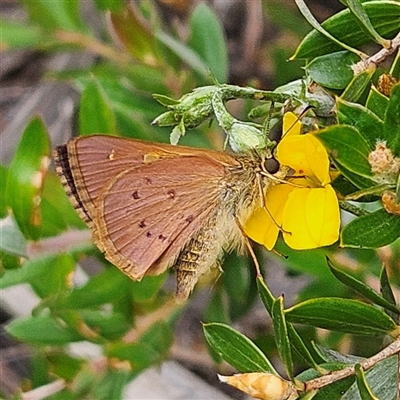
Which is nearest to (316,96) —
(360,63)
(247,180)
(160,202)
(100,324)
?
(360,63)

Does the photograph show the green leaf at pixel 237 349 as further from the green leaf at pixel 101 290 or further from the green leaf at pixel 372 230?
the green leaf at pixel 101 290

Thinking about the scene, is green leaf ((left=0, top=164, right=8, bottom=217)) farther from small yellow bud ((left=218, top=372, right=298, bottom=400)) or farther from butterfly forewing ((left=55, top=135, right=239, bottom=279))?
small yellow bud ((left=218, top=372, right=298, bottom=400))

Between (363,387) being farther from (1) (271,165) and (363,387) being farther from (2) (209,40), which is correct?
(2) (209,40)

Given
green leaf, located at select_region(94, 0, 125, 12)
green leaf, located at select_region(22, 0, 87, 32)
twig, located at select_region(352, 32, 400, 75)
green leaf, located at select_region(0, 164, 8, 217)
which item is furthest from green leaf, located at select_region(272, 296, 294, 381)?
green leaf, located at select_region(22, 0, 87, 32)

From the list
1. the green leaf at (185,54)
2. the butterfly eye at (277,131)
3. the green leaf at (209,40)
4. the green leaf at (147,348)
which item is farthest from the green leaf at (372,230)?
the green leaf at (209,40)

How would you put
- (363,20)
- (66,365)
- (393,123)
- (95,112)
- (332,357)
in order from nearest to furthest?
(393,123) → (363,20) → (332,357) → (95,112) → (66,365)

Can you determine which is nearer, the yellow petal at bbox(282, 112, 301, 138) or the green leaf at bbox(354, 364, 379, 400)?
the green leaf at bbox(354, 364, 379, 400)

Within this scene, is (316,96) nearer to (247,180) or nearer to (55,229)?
(247,180)

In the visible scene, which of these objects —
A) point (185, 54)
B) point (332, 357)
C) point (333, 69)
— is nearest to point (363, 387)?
point (332, 357)
